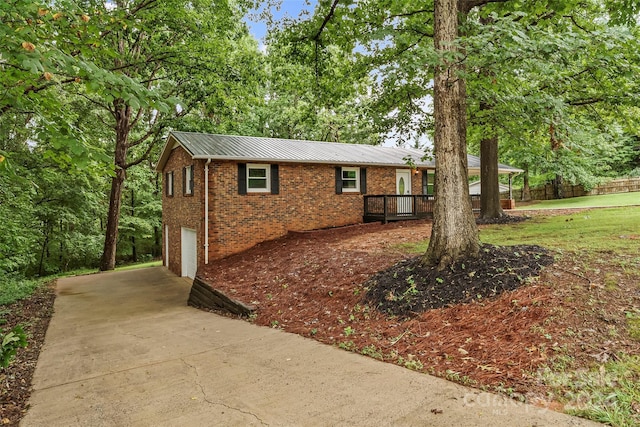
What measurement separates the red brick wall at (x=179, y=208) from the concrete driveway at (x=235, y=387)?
591 cm

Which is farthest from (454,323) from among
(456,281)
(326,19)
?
(326,19)

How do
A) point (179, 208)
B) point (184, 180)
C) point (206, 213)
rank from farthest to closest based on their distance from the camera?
point (179, 208)
point (184, 180)
point (206, 213)

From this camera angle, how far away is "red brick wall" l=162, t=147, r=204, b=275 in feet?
40.2

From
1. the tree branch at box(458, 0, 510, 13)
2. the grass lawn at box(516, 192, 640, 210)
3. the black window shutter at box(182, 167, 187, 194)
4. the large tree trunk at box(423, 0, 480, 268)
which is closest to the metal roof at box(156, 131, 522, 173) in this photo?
the black window shutter at box(182, 167, 187, 194)

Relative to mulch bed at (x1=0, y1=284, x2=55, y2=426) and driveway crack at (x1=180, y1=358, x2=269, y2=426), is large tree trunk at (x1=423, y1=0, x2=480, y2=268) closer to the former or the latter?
driveway crack at (x1=180, y1=358, x2=269, y2=426)

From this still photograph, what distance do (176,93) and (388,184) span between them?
945 cm

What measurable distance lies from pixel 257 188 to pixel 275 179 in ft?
2.35

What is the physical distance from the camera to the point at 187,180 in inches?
543

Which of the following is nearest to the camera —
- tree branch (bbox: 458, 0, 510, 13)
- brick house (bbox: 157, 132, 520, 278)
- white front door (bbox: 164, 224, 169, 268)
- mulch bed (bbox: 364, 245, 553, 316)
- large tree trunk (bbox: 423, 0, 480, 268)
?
mulch bed (bbox: 364, 245, 553, 316)

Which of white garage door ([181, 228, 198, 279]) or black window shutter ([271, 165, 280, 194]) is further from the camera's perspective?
white garage door ([181, 228, 198, 279])

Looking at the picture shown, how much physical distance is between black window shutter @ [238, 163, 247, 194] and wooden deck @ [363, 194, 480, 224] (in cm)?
534

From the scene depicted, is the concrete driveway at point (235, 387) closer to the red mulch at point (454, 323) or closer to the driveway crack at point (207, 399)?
the driveway crack at point (207, 399)

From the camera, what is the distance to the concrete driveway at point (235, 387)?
322 cm

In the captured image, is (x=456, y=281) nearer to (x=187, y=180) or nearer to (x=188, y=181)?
(x=188, y=181)
